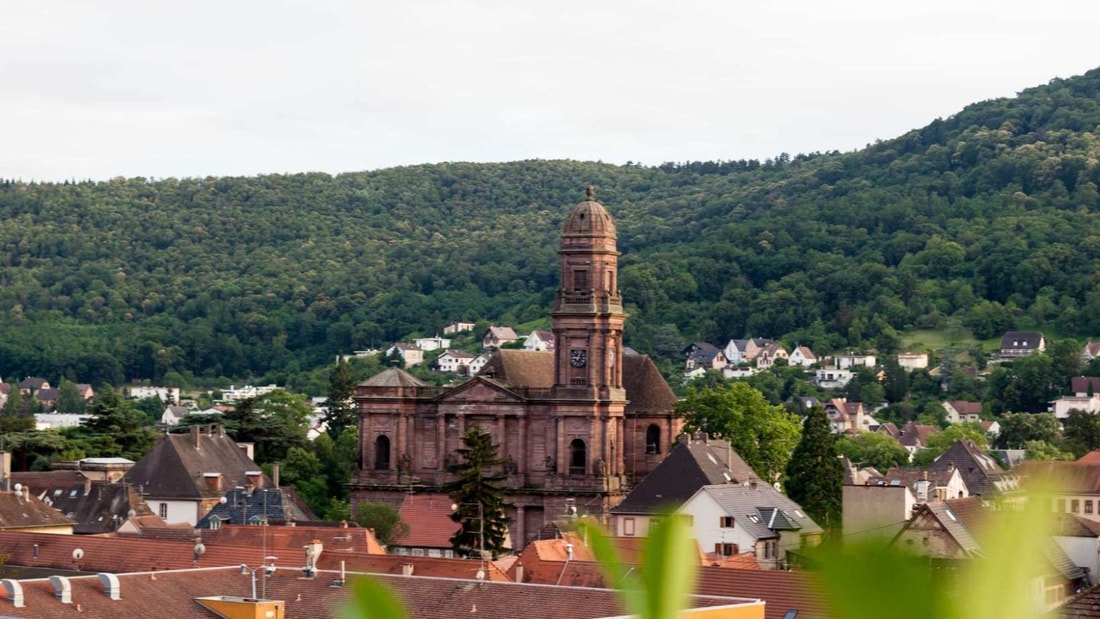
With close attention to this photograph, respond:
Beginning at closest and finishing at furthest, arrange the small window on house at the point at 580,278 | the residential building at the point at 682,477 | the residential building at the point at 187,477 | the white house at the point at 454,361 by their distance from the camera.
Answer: the residential building at the point at 682,477 < the small window on house at the point at 580,278 < the residential building at the point at 187,477 < the white house at the point at 454,361

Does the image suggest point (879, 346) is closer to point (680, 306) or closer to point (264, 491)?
point (680, 306)

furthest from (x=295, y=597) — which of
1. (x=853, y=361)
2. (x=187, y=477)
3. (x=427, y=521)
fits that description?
(x=853, y=361)

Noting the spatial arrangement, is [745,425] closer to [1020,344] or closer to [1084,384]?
[1084,384]

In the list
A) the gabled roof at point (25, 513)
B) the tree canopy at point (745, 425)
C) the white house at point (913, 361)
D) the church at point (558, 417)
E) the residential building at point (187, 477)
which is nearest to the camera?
the gabled roof at point (25, 513)

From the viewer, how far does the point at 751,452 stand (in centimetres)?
9200

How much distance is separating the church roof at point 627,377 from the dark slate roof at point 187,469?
1185 cm

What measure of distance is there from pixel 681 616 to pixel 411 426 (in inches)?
3473

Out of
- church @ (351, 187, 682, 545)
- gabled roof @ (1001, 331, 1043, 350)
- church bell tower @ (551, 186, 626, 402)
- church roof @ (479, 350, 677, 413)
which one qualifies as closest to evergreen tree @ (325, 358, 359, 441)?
church roof @ (479, 350, 677, 413)

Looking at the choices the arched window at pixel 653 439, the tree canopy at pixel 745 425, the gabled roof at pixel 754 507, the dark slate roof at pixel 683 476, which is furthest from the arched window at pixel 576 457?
the gabled roof at pixel 754 507

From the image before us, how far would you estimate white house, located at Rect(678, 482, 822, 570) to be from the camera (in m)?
67.9

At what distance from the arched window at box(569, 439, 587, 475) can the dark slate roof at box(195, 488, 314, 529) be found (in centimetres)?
1085

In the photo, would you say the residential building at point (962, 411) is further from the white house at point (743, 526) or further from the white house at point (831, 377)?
the white house at point (743, 526)

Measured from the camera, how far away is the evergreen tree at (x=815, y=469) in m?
80.4

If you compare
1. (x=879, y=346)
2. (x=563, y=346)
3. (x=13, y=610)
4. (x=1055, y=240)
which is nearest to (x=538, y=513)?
(x=563, y=346)
